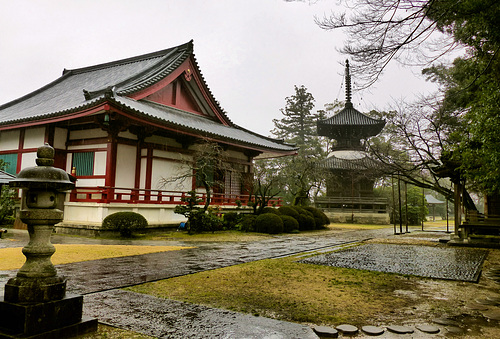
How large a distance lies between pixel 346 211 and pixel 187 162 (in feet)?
59.3

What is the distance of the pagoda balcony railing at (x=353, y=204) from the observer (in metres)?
29.4

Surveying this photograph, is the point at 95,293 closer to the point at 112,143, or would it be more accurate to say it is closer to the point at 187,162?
the point at 112,143

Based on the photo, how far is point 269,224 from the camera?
15.1 metres

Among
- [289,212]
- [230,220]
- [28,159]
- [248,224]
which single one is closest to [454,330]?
[248,224]

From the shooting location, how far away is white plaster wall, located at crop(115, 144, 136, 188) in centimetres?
1417

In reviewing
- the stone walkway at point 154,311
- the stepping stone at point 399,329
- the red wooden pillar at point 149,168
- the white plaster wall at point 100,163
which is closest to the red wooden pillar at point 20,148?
the white plaster wall at point 100,163

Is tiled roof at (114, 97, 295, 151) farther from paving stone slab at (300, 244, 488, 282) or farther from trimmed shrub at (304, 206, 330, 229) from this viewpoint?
paving stone slab at (300, 244, 488, 282)

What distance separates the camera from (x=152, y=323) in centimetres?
312

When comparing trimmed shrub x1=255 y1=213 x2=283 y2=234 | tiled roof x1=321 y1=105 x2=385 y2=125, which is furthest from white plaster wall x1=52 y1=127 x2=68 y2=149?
tiled roof x1=321 y1=105 x2=385 y2=125

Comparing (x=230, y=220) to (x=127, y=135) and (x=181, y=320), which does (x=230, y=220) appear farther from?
(x=181, y=320)

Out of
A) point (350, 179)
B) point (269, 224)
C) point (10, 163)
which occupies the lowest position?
point (269, 224)

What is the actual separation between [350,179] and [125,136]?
21.7 meters

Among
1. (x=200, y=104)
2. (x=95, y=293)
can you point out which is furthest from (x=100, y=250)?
(x=200, y=104)

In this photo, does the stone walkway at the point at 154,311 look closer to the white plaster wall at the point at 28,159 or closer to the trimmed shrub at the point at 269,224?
the trimmed shrub at the point at 269,224
